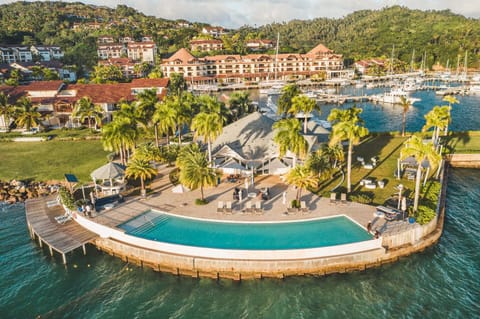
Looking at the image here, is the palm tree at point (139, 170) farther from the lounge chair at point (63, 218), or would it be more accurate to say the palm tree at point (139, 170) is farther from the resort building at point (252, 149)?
the resort building at point (252, 149)

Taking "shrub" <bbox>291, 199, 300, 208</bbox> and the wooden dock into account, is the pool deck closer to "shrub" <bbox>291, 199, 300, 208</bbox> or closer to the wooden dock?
"shrub" <bbox>291, 199, 300, 208</bbox>

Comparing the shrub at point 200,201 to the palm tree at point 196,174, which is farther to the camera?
the shrub at point 200,201

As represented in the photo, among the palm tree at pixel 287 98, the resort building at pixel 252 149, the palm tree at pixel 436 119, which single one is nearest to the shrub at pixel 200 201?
the resort building at pixel 252 149

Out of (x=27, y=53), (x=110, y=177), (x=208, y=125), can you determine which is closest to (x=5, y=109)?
(x=110, y=177)

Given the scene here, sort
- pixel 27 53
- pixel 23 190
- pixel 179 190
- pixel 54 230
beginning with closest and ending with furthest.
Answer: pixel 54 230
pixel 179 190
pixel 23 190
pixel 27 53

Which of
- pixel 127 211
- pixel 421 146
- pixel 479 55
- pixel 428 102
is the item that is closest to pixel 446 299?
pixel 421 146

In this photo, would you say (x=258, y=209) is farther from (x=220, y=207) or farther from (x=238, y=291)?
(x=238, y=291)
